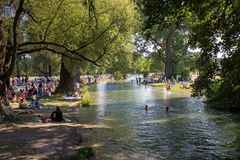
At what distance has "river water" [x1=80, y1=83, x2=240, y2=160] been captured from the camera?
19203 mm

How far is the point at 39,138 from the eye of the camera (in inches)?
805

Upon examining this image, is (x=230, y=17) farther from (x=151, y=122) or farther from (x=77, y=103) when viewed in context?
(x=77, y=103)

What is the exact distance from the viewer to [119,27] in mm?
39031

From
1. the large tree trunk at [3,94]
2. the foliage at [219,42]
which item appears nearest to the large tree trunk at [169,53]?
the large tree trunk at [3,94]

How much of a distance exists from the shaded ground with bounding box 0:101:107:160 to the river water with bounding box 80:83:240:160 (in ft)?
3.70

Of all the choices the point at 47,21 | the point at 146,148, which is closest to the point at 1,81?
the point at 47,21

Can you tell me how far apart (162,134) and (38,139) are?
26.2 feet

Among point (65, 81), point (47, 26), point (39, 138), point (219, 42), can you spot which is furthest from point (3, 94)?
point (65, 81)

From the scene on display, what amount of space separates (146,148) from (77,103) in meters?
20.8

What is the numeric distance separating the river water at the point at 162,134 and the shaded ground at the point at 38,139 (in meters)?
1.13

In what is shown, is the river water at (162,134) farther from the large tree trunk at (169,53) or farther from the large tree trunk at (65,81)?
the large tree trunk at (169,53)

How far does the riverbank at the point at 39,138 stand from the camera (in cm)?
1714

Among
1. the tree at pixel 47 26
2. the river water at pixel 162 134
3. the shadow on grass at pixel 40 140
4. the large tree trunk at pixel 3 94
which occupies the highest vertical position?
the tree at pixel 47 26

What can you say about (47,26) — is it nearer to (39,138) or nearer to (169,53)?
(39,138)
